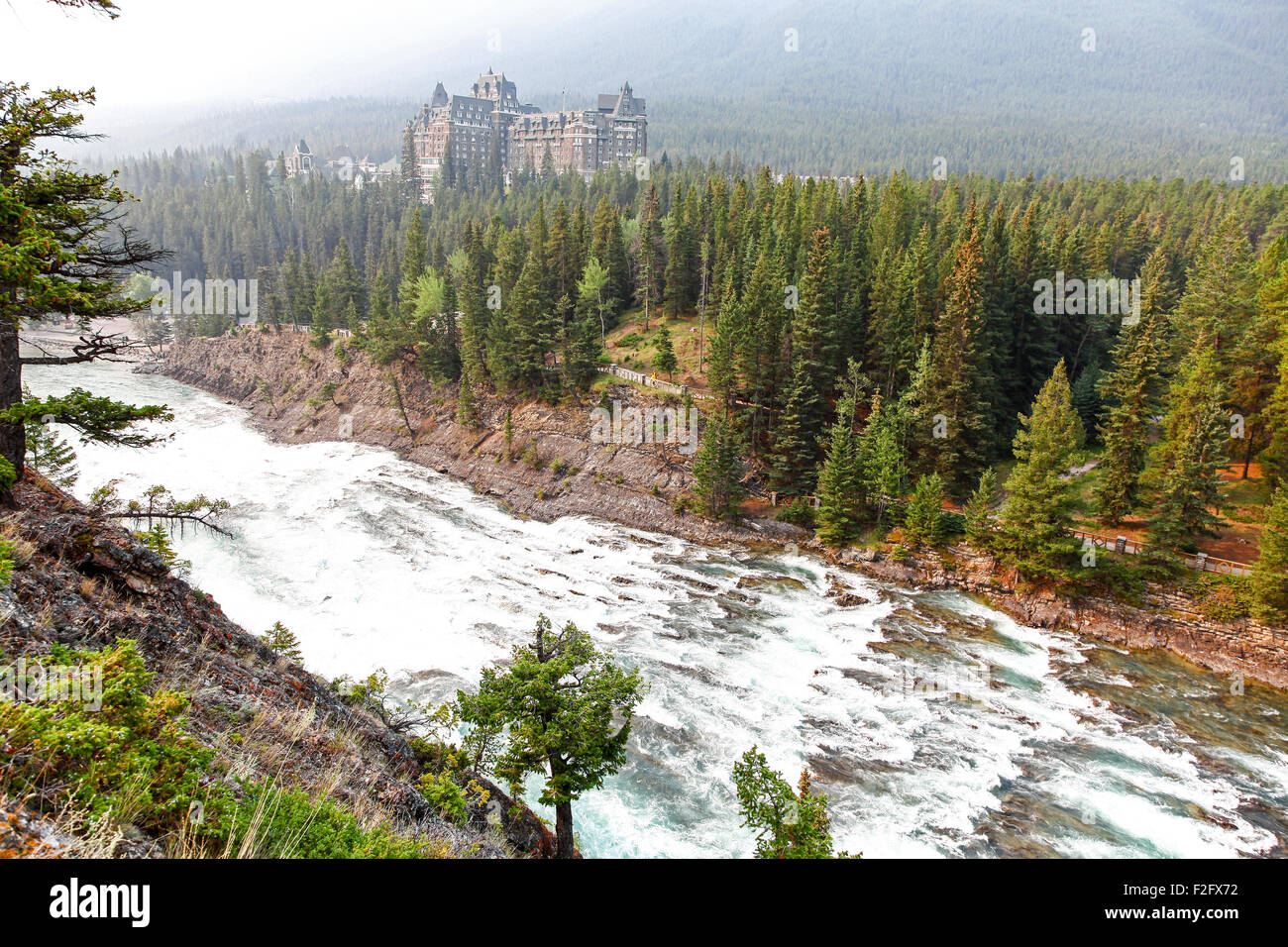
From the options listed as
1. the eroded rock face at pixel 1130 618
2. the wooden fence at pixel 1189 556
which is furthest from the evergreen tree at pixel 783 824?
the wooden fence at pixel 1189 556

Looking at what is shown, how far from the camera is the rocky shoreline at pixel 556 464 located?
30406mm

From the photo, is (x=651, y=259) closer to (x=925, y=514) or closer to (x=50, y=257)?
(x=925, y=514)

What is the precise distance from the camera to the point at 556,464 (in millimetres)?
51219

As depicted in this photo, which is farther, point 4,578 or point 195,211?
point 195,211

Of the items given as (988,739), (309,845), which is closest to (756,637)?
(988,739)

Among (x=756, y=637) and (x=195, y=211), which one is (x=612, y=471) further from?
(x=195, y=211)

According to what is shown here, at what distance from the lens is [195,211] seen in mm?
147000

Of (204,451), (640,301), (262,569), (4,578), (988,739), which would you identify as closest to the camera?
(4,578)

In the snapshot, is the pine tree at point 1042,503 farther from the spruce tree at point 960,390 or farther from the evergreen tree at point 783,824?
the evergreen tree at point 783,824

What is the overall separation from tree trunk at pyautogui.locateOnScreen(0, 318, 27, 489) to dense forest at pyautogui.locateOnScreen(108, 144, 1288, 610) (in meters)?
33.5

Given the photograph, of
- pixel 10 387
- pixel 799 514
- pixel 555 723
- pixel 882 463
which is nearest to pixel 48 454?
pixel 10 387

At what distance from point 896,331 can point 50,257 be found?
4689 centimetres
